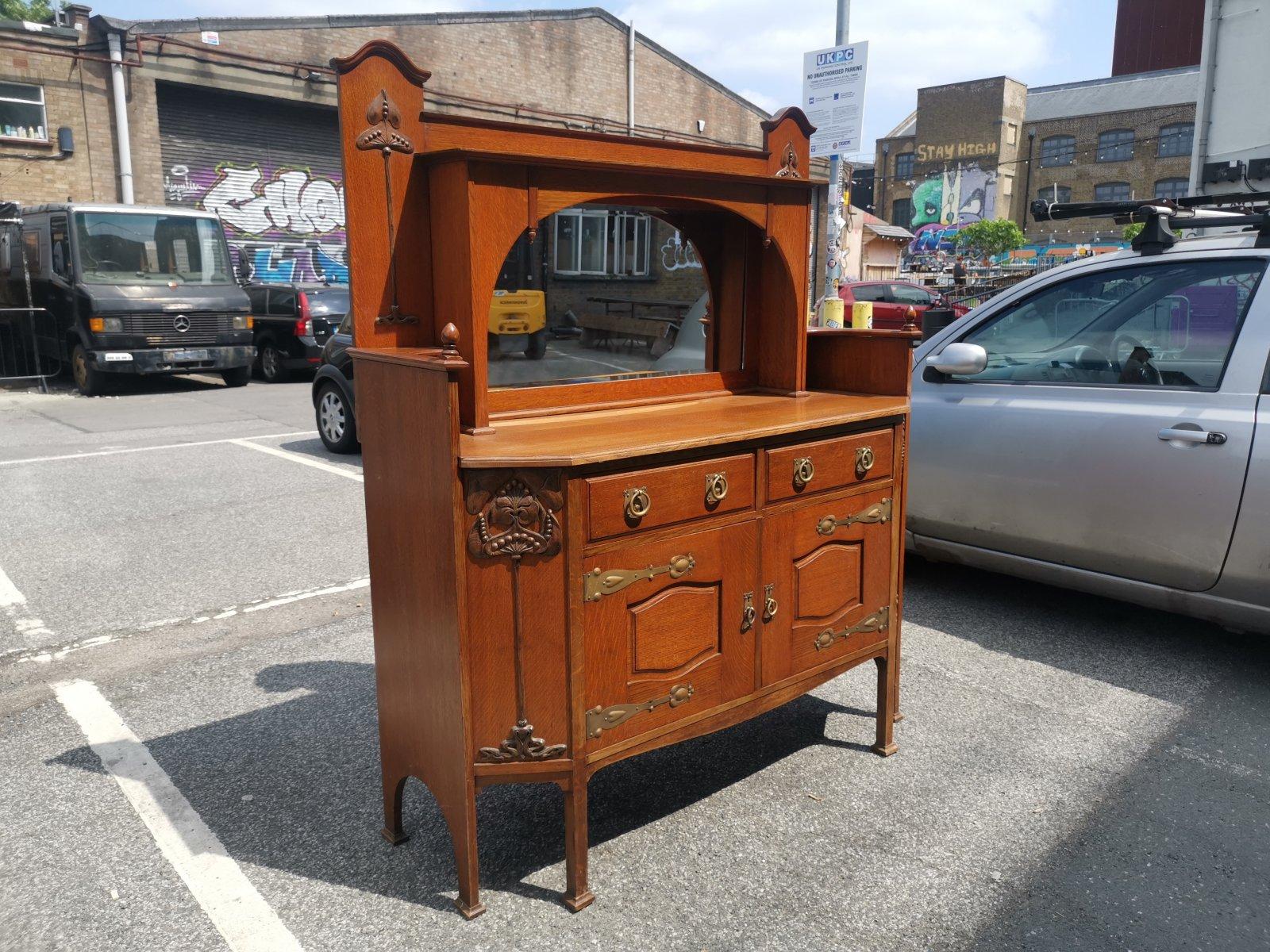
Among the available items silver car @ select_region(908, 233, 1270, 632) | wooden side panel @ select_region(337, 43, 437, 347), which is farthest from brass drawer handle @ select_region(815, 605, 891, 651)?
wooden side panel @ select_region(337, 43, 437, 347)

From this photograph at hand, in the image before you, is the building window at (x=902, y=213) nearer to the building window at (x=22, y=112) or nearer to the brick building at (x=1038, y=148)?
the brick building at (x=1038, y=148)

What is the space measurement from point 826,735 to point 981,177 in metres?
61.4

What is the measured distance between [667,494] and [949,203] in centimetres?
6314

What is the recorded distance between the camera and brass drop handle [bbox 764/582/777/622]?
301 cm

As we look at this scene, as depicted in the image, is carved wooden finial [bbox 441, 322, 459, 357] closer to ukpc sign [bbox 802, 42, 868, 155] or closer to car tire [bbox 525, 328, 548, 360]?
car tire [bbox 525, 328, 548, 360]

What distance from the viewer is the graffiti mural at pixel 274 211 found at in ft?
60.1

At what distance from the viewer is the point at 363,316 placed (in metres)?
2.82

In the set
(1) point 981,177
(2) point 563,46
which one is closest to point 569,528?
(2) point 563,46

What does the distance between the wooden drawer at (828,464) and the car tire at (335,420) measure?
6368 millimetres

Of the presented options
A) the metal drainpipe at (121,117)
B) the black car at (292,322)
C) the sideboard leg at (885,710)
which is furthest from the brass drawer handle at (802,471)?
the metal drainpipe at (121,117)

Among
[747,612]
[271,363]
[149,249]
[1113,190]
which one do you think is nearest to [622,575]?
[747,612]

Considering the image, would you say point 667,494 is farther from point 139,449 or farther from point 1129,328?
point 139,449

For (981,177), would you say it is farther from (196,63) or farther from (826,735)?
(826,735)

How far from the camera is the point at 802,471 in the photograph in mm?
3029
